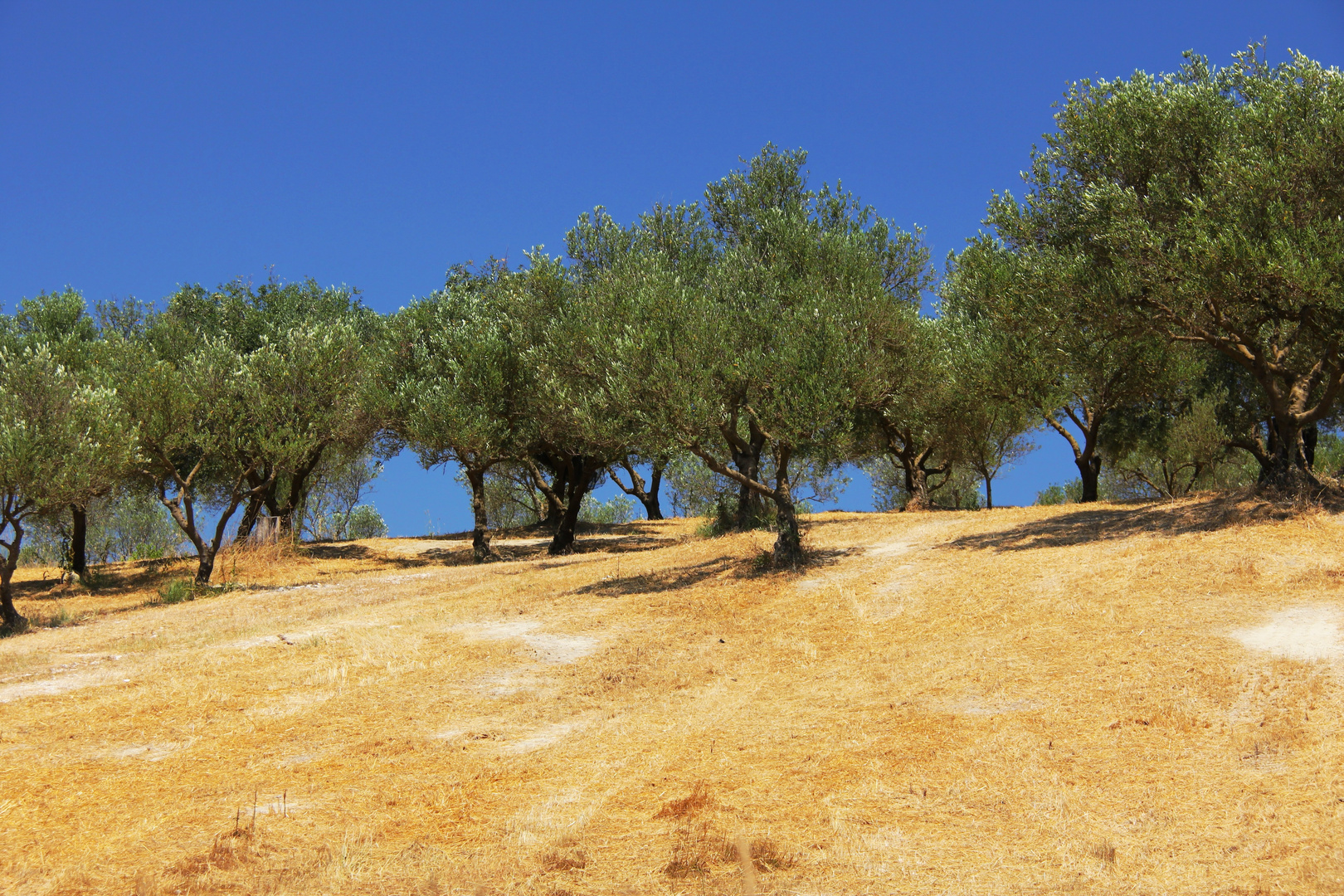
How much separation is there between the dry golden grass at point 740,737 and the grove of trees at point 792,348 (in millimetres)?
5119

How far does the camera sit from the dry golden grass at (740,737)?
365 inches

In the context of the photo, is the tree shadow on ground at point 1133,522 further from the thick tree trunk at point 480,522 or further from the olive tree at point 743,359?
the thick tree trunk at point 480,522

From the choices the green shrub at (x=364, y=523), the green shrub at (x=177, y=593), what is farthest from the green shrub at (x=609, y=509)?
the green shrub at (x=177, y=593)

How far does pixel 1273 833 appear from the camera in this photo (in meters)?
9.16

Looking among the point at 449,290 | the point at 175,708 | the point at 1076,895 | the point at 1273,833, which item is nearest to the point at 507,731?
the point at 175,708

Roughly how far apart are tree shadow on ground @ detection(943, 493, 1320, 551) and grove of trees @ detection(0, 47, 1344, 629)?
4.83 ft

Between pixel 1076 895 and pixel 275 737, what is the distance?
11.7 meters

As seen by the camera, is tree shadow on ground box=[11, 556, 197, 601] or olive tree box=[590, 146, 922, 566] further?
tree shadow on ground box=[11, 556, 197, 601]

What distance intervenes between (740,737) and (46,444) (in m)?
23.0

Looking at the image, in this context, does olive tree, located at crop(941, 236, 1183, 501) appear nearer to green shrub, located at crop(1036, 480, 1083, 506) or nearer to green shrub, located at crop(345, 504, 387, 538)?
green shrub, located at crop(1036, 480, 1083, 506)

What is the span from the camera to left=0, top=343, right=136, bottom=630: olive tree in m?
24.5

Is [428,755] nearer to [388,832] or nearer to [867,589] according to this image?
[388,832]

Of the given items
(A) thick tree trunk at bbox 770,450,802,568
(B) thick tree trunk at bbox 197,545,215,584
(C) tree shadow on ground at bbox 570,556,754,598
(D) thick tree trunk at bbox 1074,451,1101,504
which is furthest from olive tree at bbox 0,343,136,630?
(D) thick tree trunk at bbox 1074,451,1101,504

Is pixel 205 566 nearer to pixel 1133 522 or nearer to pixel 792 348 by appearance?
pixel 792 348
